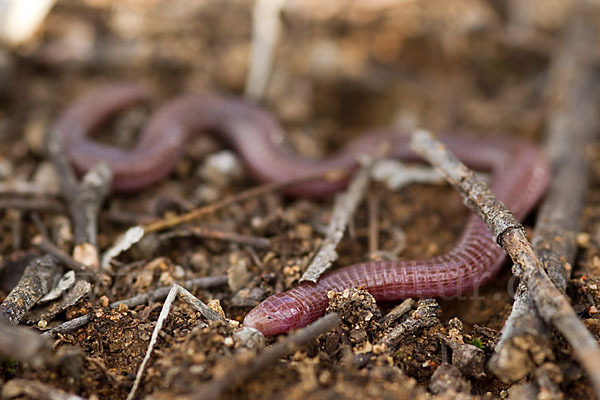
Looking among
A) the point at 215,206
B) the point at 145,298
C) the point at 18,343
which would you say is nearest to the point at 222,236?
the point at 215,206

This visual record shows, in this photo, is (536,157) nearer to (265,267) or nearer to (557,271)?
(557,271)

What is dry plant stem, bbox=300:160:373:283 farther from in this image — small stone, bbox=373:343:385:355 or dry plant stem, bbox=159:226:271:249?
small stone, bbox=373:343:385:355

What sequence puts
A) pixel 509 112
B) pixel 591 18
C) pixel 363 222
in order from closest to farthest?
pixel 363 222, pixel 509 112, pixel 591 18

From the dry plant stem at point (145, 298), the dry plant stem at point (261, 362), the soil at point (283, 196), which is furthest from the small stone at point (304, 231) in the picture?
the dry plant stem at point (261, 362)

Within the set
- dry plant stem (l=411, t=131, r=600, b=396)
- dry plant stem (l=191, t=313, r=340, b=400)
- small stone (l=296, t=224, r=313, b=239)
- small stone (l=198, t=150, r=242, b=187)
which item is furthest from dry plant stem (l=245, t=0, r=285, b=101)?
dry plant stem (l=191, t=313, r=340, b=400)

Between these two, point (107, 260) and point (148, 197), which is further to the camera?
point (148, 197)

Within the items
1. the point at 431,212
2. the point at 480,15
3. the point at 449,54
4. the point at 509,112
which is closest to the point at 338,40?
the point at 449,54

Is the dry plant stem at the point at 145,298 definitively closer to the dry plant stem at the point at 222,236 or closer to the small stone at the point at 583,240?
the dry plant stem at the point at 222,236
